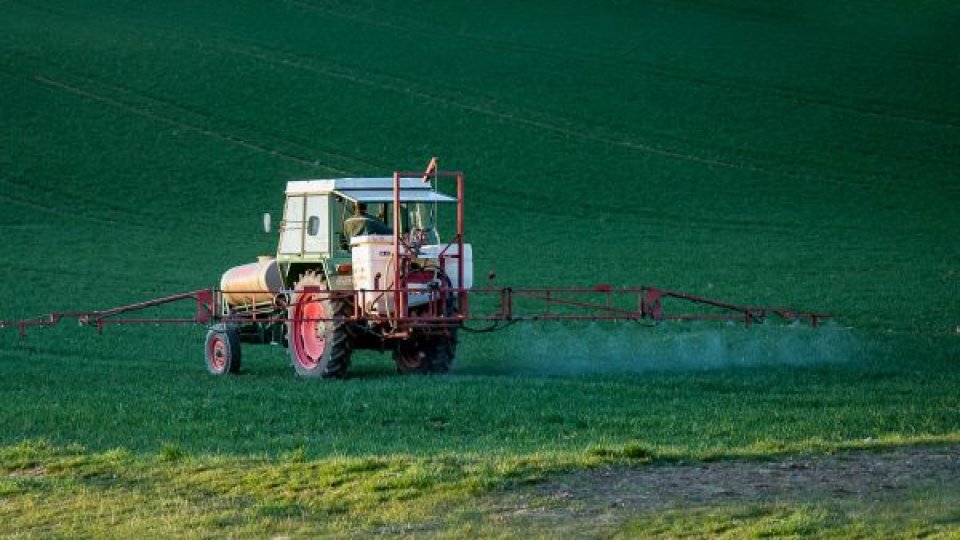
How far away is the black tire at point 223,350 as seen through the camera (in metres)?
24.8

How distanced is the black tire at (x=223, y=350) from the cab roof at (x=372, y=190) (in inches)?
90.8

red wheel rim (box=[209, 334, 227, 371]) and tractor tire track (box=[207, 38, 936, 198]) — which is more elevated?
tractor tire track (box=[207, 38, 936, 198])

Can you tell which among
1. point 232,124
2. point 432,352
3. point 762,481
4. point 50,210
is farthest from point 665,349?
point 232,124

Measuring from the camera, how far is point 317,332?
76.8 ft

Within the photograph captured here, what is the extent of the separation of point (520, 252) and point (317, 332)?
20987 millimetres

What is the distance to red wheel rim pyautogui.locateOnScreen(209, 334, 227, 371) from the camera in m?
25.0

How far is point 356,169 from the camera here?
52.2m

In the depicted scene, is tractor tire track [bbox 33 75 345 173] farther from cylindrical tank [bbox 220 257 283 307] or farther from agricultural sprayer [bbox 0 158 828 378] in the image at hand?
agricultural sprayer [bbox 0 158 828 378]

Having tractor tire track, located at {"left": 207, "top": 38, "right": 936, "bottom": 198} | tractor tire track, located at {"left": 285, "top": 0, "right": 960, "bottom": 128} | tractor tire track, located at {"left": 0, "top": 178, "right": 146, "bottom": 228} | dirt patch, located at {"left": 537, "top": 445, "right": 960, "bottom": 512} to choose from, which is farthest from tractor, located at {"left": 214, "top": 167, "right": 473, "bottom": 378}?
tractor tire track, located at {"left": 285, "top": 0, "right": 960, "bottom": 128}

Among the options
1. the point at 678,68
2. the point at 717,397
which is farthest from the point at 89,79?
the point at 717,397

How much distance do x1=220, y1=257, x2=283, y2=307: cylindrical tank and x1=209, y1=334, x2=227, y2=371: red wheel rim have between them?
578 mm

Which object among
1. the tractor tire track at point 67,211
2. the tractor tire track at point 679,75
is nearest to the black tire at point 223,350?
the tractor tire track at point 67,211

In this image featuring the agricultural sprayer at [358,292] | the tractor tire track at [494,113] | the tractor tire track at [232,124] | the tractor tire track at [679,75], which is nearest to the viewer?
the agricultural sprayer at [358,292]

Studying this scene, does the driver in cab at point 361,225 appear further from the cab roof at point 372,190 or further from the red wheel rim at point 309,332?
the red wheel rim at point 309,332
